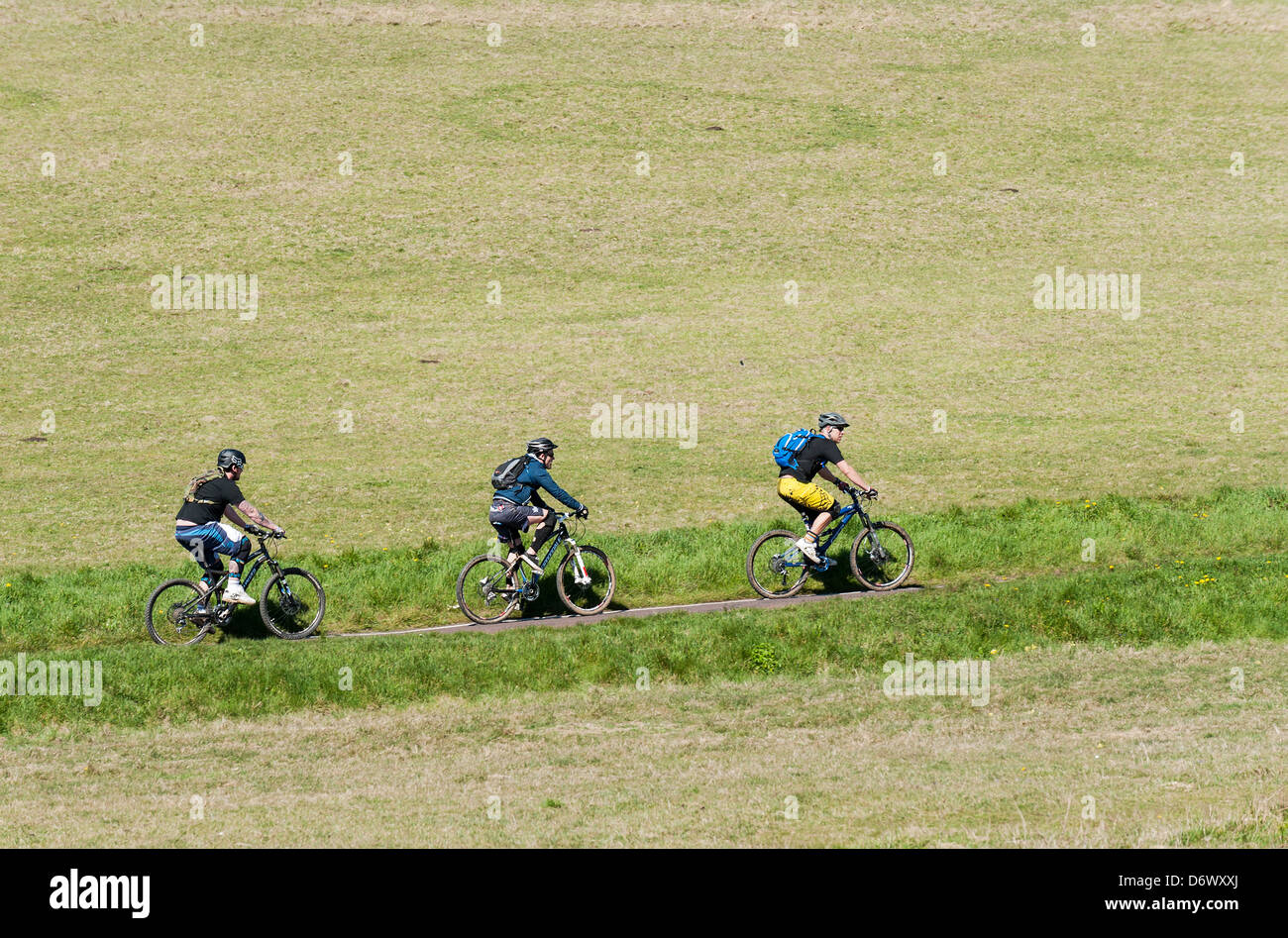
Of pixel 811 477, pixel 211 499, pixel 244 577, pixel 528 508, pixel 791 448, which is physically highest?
pixel 791 448

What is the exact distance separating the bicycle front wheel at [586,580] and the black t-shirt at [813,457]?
3060mm

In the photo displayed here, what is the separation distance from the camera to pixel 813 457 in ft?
62.6

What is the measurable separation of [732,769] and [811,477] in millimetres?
7230

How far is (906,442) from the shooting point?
3183 centimetres

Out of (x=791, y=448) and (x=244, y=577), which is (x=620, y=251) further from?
(x=244, y=577)

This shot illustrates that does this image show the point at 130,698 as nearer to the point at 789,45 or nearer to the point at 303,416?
the point at 303,416

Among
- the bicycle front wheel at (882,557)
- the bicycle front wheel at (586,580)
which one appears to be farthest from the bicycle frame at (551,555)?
the bicycle front wheel at (882,557)

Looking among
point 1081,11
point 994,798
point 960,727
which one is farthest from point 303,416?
point 1081,11

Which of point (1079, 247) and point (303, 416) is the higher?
point (1079, 247)

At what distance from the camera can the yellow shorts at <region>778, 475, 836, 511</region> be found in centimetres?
1936

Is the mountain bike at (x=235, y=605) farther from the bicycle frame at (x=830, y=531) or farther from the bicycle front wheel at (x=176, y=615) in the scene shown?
the bicycle frame at (x=830, y=531)

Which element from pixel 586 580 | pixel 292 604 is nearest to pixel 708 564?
pixel 586 580

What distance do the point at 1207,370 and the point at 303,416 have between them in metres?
24.8

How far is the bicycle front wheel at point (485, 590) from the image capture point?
1858 cm
